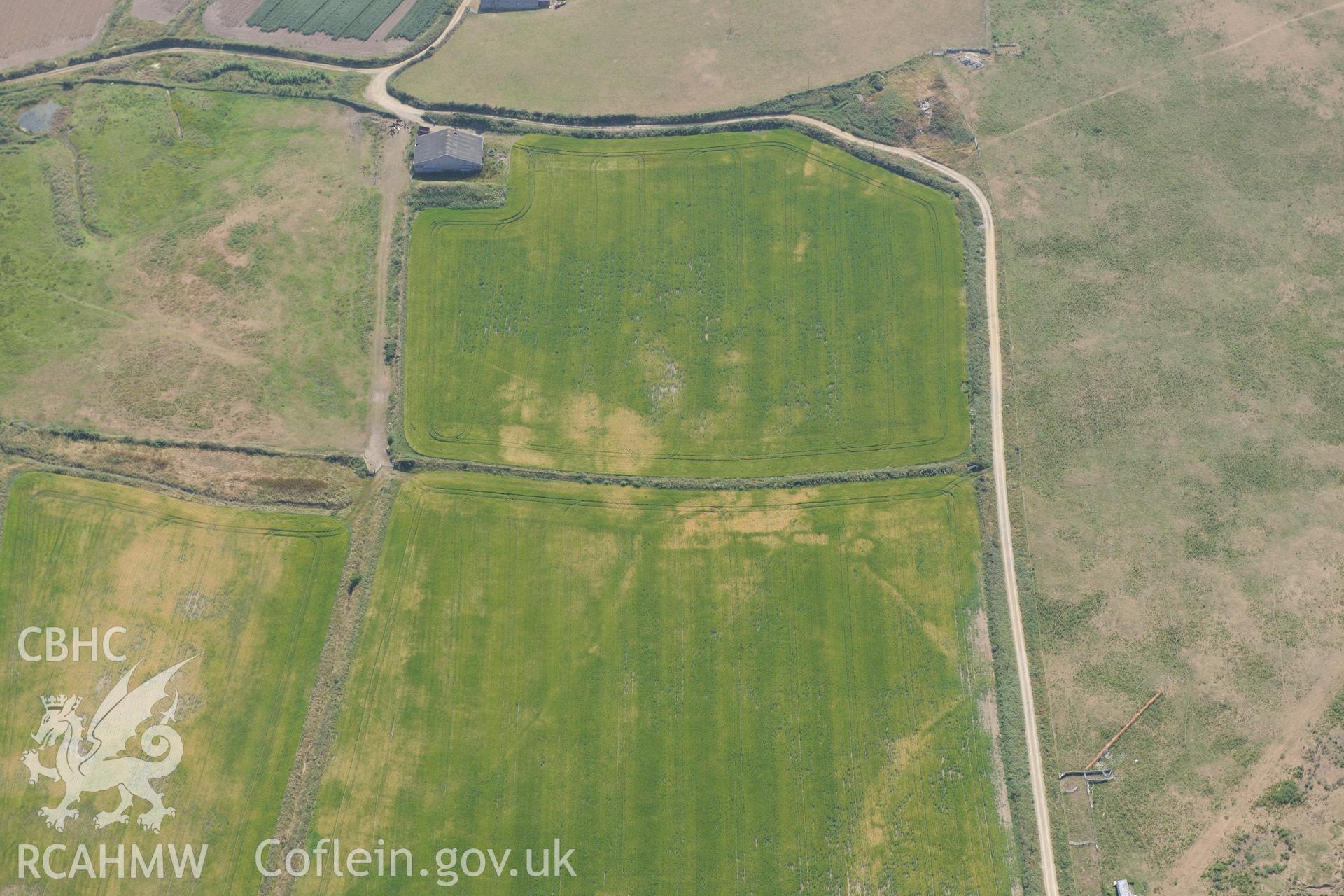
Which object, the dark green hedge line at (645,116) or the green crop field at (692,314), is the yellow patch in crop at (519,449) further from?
the dark green hedge line at (645,116)

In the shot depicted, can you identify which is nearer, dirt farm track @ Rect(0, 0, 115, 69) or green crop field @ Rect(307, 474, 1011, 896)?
green crop field @ Rect(307, 474, 1011, 896)

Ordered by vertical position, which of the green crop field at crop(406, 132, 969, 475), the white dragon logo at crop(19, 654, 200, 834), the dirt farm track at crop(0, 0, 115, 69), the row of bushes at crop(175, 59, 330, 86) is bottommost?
the white dragon logo at crop(19, 654, 200, 834)

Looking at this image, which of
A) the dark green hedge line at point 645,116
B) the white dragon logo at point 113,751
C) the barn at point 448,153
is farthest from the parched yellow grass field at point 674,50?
the white dragon logo at point 113,751

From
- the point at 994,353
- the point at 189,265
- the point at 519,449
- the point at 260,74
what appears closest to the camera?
the point at 519,449

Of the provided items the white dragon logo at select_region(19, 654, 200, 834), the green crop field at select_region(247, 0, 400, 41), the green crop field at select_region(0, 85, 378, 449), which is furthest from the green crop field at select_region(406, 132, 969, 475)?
the white dragon logo at select_region(19, 654, 200, 834)

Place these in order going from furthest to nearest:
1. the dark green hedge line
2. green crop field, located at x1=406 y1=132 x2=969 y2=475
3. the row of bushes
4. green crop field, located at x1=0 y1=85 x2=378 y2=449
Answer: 1. the row of bushes
2. the dark green hedge line
3. green crop field, located at x1=0 y1=85 x2=378 y2=449
4. green crop field, located at x1=406 y1=132 x2=969 y2=475

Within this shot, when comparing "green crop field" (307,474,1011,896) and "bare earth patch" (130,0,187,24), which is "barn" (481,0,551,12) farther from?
"green crop field" (307,474,1011,896)

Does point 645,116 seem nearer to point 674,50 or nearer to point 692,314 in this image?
point 674,50

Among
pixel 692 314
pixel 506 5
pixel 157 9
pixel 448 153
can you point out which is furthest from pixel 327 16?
pixel 692 314

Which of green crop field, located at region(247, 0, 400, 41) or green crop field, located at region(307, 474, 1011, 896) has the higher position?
green crop field, located at region(247, 0, 400, 41)
